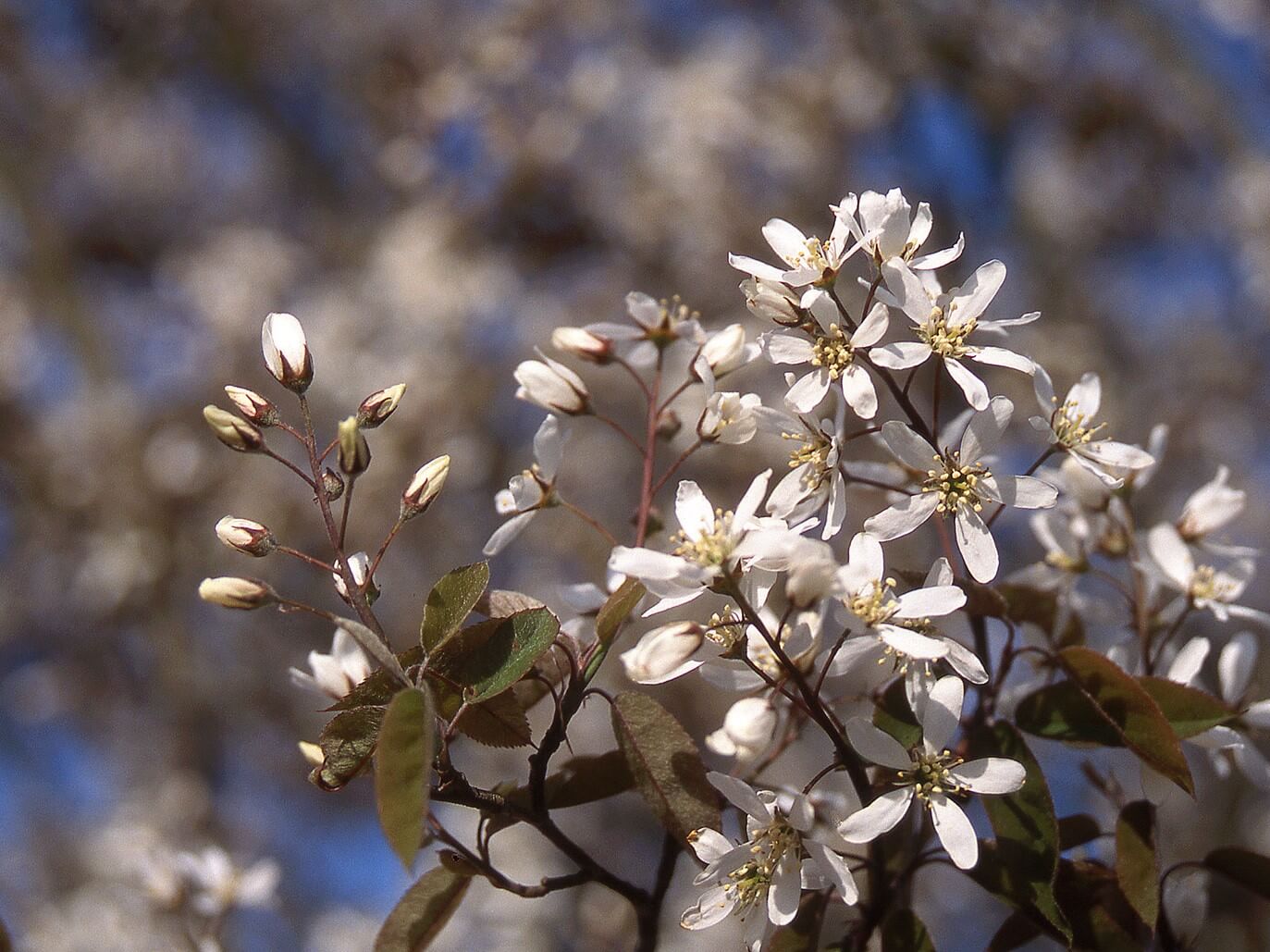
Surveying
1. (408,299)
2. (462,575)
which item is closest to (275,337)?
(462,575)

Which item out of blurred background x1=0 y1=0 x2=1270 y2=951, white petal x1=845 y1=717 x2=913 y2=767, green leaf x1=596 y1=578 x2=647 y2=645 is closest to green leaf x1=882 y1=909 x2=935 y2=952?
white petal x1=845 y1=717 x2=913 y2=767

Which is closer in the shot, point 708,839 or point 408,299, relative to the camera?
point 708,839

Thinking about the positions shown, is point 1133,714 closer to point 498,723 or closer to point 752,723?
point 752,723

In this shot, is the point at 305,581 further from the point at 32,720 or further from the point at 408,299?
the point at 32,720

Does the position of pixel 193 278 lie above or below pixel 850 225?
below

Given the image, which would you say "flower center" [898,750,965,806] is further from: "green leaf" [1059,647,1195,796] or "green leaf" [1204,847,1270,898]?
"green leaf" [1204,847,1270,898]

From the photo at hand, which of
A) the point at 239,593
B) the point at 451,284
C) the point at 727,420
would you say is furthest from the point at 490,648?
the point at 451,284

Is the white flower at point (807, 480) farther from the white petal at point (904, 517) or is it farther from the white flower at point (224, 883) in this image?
the white flower at point (224, 883)
